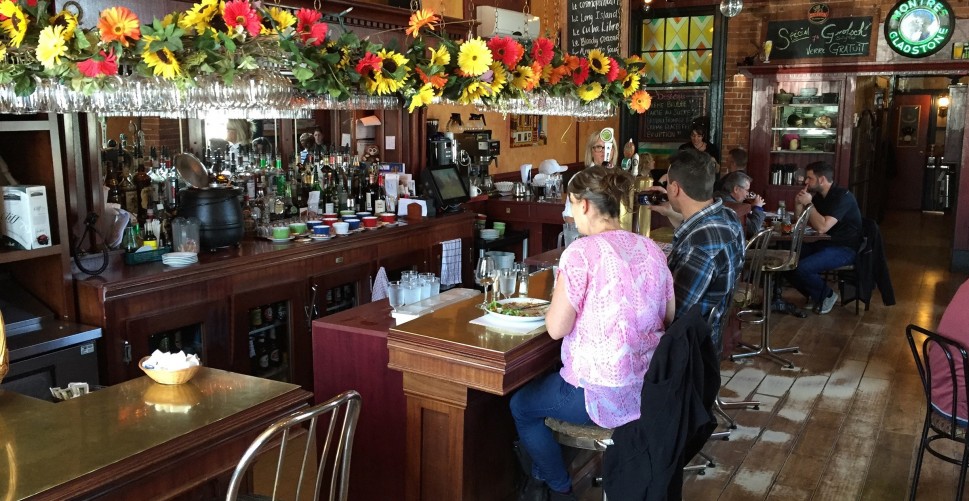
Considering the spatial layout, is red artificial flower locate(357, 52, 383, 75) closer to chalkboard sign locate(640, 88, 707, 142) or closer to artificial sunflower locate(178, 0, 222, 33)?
artificial sunflower locate(178, 0, 222, 33)

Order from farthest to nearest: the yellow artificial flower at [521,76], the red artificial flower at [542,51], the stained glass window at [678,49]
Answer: the stained glass window at [678,49], the red artificial flower at [542,51], the yellow artificial flower at [521,76]

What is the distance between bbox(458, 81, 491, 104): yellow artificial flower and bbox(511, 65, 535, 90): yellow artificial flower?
206 millimetres

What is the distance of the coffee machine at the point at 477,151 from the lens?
7598 millimetres

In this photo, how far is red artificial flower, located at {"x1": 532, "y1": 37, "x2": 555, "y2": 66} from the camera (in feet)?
15.3

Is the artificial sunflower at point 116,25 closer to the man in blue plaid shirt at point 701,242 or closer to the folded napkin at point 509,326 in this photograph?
the folded napkin at point 509,326

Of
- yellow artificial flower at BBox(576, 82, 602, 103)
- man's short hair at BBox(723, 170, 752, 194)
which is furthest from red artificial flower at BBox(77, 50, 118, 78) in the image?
man's short hair at BBox(723, 170, 752, 194)

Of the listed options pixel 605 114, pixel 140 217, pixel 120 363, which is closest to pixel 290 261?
pixel 140 217

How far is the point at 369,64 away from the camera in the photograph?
13.0ft

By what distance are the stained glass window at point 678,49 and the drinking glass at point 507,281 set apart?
8.06 meters

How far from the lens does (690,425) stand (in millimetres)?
2867

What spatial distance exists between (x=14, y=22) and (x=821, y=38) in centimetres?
943

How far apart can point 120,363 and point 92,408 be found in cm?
164

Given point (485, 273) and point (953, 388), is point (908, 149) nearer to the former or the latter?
point (953, 388)

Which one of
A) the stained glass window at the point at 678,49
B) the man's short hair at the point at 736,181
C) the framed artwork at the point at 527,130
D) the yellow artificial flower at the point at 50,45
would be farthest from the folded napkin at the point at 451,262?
the stained glass window at the point at 678,49
